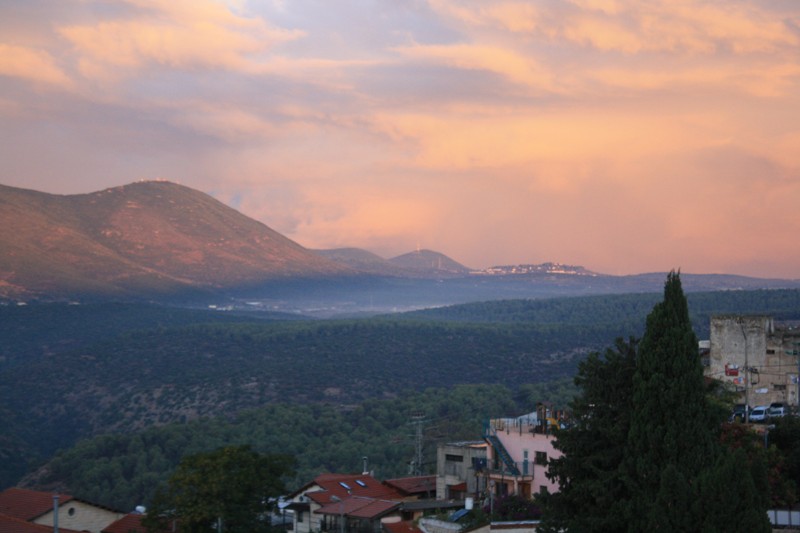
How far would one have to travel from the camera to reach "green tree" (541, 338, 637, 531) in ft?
89.6

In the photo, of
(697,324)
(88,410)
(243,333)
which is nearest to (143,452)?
(88,410)

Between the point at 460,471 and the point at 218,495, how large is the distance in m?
13.2

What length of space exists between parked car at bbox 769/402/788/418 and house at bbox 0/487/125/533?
22334mm

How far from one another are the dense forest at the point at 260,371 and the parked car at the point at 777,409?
3058 cm

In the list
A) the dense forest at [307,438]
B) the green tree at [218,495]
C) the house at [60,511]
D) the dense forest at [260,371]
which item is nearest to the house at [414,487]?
the green tree at [218,495]

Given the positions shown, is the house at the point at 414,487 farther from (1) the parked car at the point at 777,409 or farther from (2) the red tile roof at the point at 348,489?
(1) the parked car at the point at 777,409

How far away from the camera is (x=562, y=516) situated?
28312mm

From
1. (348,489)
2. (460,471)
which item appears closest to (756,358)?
(460,471)

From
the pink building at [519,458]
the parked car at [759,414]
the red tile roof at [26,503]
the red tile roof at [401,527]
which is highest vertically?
the parked car at [759,414]

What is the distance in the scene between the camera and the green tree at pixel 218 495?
1233 inches

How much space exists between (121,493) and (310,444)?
14704 mm

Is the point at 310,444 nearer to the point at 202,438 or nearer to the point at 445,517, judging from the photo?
the point at 202,438

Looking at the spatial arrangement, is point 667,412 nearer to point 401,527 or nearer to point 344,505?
point 401,527

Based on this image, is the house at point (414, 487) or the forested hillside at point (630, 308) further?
the forested hillside at point (630, 308)
